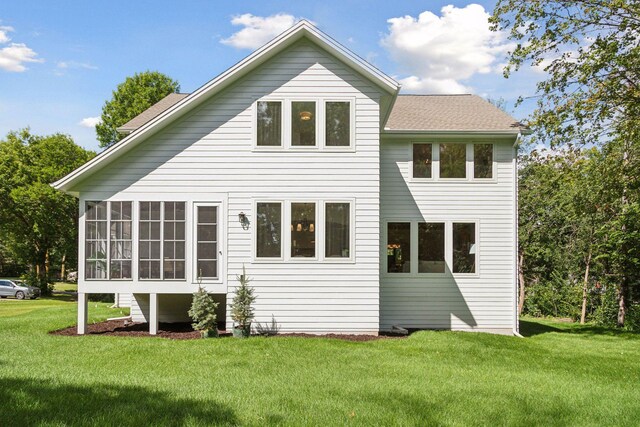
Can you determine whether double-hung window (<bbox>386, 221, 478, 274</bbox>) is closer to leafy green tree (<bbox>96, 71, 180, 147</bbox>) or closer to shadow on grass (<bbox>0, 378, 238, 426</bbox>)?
shadow on grass (<bbox>0, 378, 238, 426</bbox>)

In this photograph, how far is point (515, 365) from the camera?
8828mm

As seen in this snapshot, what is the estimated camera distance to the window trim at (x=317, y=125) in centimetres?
1180

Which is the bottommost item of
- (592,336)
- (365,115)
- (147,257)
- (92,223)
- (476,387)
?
(592,336)

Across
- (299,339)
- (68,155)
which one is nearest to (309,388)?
(299,339)

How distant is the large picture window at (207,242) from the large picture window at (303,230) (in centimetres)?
182

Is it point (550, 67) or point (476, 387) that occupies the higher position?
point (550, 67)

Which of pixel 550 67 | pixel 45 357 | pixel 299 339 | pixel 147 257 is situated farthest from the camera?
pixel 550 67

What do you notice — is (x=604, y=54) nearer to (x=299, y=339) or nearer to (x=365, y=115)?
(x=365, y=115)

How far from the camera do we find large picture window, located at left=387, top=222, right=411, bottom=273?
13547 mm

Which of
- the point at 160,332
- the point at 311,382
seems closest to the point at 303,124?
the point at 160,332

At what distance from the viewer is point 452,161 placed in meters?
13.7

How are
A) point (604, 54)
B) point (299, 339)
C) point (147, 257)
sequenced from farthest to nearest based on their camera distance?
point (604, 54) → point (147, 257) → point (299, 339)

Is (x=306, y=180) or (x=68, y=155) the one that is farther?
(x=68, y=155)

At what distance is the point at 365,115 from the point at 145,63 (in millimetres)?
24379
